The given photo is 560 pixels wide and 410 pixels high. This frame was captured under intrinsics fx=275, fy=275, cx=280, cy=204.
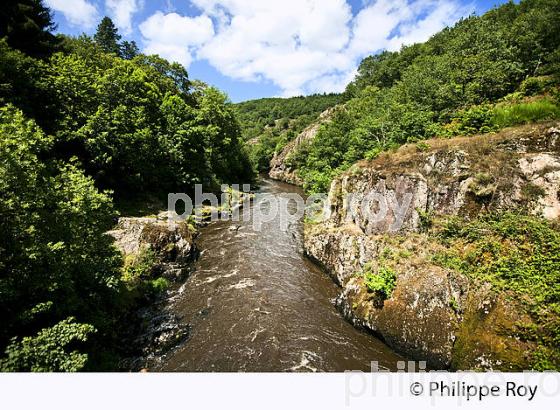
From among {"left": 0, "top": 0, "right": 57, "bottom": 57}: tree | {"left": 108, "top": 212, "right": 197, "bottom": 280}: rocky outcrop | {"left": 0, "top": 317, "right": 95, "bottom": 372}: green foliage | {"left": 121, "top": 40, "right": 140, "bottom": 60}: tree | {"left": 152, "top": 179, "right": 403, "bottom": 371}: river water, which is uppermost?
{"left": 121, "top": 40, "right": 140, "bottom": 60}: tree

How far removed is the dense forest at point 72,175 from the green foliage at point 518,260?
1485 cm

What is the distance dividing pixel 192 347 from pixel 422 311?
413 inches

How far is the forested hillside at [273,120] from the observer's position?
89.9 metres

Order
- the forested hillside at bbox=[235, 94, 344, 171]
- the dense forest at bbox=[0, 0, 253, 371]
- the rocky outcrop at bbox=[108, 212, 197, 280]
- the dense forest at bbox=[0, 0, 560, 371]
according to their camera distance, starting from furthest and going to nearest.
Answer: the forested hillside at bbox=[235, 94, 344, 171] < the rocky outcrop at bbox=[108, 212, 197, 280] < the dense forest at bbox=[0, 0, 560, 371] < the dense forest at bbox=[0, 0, 253, 371]

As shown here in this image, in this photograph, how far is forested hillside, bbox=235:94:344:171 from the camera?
89.9 metres

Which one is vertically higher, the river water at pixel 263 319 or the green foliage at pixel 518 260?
the green foliage at pixel 518 260

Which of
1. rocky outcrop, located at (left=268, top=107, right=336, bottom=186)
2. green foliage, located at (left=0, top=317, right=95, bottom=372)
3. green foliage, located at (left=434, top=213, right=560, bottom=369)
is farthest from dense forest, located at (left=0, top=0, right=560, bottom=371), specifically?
rocky outcrop, located at (left=268, top=107, right=336, bottom=186)

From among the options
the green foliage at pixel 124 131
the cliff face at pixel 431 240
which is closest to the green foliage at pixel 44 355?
the cliff face at pixel 431 240

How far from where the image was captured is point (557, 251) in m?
11.0

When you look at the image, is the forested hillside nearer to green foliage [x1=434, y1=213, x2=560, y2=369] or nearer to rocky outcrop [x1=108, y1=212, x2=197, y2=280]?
rocky outcrop [x1=108, y1=212, x2=197, y2=280]

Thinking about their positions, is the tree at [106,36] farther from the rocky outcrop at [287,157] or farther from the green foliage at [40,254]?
the green foliage at [40,254]

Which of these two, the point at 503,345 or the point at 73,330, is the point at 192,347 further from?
the point at 503,345

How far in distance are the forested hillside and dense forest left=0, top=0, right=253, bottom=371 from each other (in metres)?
40.3

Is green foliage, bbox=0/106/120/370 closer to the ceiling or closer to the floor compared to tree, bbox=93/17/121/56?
closer to the floor
